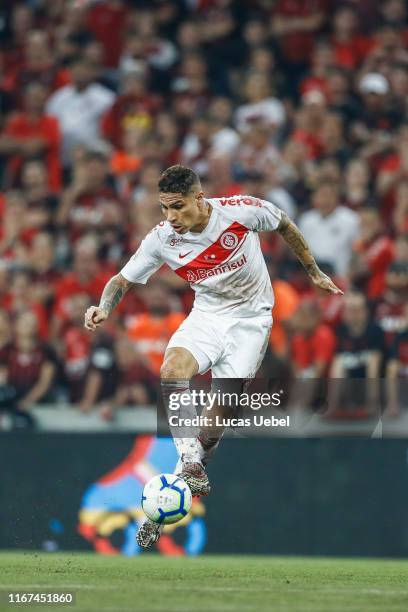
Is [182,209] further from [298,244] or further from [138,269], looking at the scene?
[298,244]

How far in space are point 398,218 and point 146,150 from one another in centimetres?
360

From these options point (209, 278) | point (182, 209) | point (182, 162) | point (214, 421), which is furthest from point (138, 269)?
point (182, 162)

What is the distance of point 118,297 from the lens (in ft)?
31.7

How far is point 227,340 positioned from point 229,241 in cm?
75

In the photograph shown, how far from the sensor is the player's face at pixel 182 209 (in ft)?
30.3

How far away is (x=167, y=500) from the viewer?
8.77 metres

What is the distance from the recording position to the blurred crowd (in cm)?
1356

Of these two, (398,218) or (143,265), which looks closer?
(143,265)

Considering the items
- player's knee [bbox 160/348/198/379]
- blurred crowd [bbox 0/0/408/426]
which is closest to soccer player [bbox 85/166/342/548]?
player's knee [bbox 160/348/198/379]

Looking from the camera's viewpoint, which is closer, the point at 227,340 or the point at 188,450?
the point at 188,450

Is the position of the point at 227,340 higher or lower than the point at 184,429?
higher

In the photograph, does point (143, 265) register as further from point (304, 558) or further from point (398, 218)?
point (398, 218)

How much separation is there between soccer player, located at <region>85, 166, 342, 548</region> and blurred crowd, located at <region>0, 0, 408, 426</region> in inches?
115

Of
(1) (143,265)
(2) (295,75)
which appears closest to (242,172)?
(2) (295,75)
